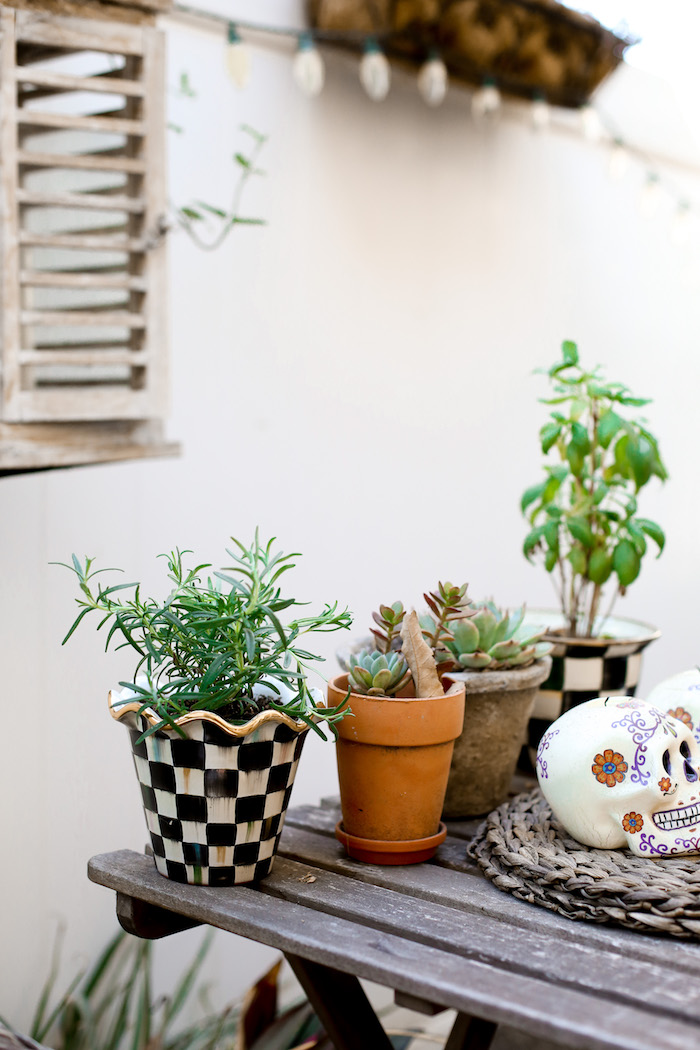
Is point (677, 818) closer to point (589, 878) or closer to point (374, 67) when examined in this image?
point (589, 878)

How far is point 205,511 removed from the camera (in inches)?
71.4

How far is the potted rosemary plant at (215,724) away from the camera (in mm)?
874

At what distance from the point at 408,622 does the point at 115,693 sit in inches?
11.4

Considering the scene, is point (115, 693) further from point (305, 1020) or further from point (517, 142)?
point (517, 142)

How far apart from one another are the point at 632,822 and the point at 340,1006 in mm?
340

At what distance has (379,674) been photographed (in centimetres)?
99

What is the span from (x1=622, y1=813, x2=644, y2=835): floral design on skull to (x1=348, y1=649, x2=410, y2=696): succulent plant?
24 cm

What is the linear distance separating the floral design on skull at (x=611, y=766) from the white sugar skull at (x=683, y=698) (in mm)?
113

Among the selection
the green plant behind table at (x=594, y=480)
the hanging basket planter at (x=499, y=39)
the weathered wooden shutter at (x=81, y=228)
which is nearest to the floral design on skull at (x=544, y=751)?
the green plant behind table at (x=594, y=480)

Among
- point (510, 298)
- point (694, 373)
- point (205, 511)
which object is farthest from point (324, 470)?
point (694, 373)

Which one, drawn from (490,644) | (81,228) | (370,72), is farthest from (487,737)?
(370,72)

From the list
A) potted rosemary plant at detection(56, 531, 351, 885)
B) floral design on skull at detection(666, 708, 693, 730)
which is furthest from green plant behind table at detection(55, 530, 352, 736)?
floral design on skull at detection(666, 708, 693, 730)

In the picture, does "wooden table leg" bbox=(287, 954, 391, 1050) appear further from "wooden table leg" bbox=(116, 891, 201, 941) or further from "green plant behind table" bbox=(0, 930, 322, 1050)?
"green plant behind table" bbox=(0, 930, 322, 1050)

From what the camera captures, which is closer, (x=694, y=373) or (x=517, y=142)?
(x=517, y=142)
